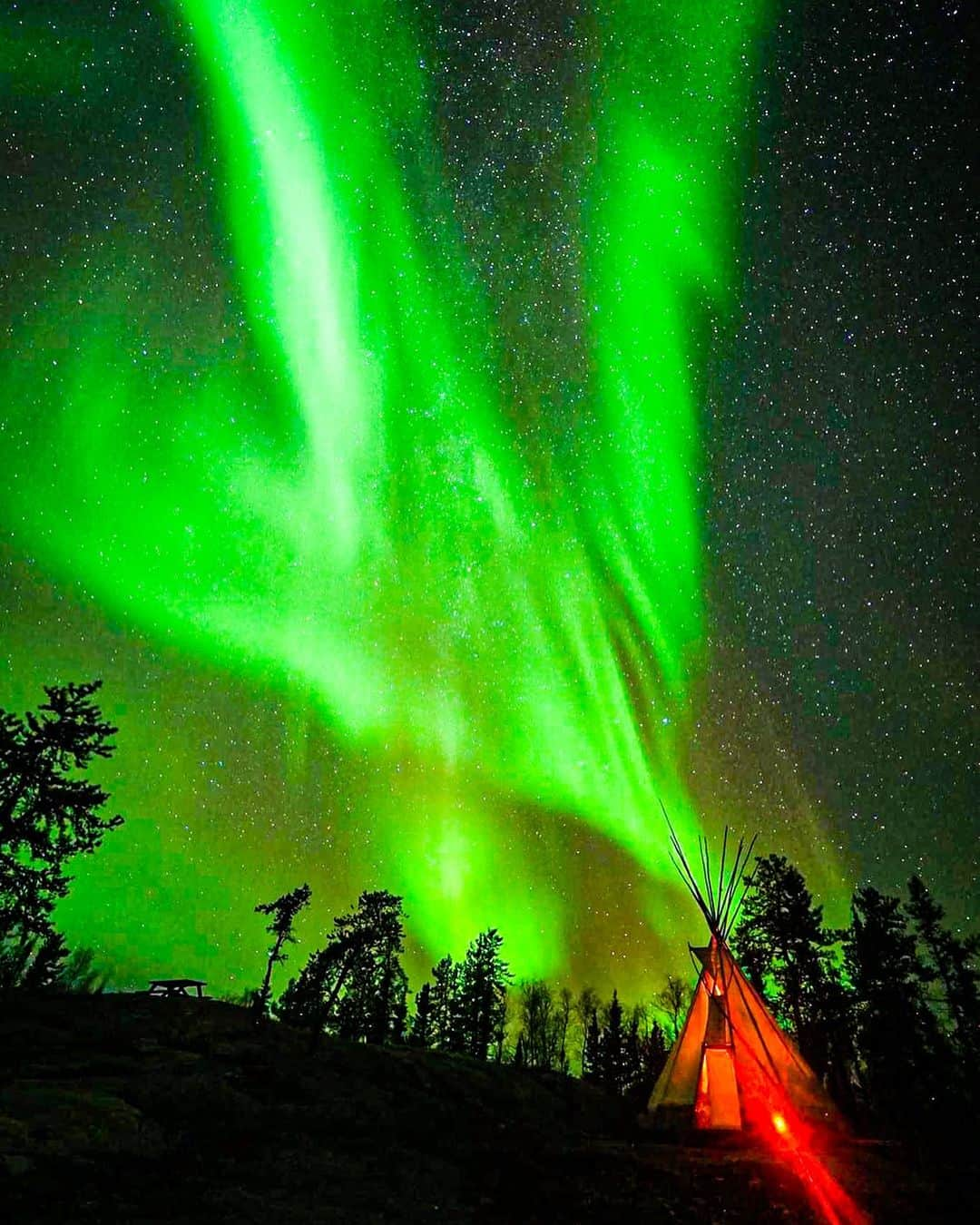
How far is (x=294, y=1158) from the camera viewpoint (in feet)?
47.8

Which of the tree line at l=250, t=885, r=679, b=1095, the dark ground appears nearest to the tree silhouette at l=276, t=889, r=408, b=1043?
the tree line at l=250, t=885, r=679, b=1095

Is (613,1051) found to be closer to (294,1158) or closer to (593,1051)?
(593,1051)

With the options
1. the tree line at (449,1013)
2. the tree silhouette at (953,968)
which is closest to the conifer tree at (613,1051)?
the tree line at (449,1013)

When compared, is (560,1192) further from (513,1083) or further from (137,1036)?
(513,1083)

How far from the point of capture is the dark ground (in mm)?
10969

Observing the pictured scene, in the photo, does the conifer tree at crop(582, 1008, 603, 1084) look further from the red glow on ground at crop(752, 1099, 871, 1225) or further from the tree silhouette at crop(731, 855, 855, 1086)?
the red glow on ground at crop(752, 1099, 871, 1225)

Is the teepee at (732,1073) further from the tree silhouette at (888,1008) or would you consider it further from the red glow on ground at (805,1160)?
the tree silhouette at (888,1008)

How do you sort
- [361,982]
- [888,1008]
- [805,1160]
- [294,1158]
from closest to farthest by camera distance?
[294,1158] → [805,1160] → [888,1008] → [361,982]

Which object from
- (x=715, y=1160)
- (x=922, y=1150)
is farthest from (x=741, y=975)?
(x=715, y=1160)

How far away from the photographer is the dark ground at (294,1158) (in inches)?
432

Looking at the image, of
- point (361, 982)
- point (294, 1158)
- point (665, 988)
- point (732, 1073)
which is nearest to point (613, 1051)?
point (665, 988)

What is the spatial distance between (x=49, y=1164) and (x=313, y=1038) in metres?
19.5

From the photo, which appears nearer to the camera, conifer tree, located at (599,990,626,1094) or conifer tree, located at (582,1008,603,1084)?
conifer tree, located at (599,990,626,1094)

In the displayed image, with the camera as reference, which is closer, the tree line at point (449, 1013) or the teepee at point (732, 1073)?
the teepee at point (732, 1073)
